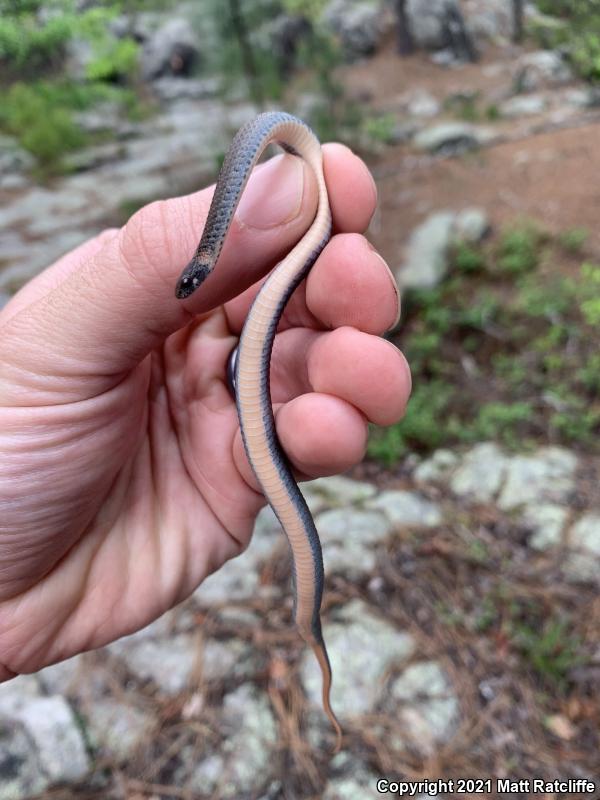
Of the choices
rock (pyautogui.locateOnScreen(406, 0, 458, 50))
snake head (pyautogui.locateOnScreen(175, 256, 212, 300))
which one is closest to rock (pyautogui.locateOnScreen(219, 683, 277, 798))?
snake head (pyautogui.locateOnScreen(175, 256, 212, 300))

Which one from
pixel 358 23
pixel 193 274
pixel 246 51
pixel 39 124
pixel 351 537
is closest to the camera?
pixel 193 274

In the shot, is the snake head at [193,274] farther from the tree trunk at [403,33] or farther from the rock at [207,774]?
the tree trunk at [403,33]

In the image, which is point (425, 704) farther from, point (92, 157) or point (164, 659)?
point (92, 157)

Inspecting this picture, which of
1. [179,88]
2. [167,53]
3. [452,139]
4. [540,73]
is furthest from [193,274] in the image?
[167,53]

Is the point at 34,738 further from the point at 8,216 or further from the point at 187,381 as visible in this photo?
the point at 8,216

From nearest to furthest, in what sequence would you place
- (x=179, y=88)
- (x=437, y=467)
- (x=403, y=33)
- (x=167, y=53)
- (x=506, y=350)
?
(x=437, y=467)
(x=506, y=350)
(x=179, y=88)
(x=403, y=33)
(x=167, y=53)

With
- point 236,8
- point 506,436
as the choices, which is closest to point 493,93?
point 236,8

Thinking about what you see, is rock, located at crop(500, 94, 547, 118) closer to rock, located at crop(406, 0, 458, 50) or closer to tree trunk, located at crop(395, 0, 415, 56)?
rock, located at crop(406, 0, 458, 50)
